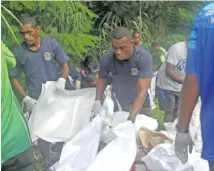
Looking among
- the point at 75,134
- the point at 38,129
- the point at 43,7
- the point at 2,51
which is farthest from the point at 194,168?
the point at 43,7

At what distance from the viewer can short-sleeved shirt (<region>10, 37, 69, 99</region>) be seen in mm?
5363

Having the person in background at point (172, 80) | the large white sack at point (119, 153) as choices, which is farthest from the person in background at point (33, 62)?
the person in background at point (172, 80)

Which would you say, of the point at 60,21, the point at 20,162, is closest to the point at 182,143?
the point at 20,162

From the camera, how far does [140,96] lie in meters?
4.69

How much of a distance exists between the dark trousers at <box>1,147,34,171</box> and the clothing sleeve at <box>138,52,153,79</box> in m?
2.10

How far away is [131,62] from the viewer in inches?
196

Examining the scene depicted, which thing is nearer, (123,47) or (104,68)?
(123,47)

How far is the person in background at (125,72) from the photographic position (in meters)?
4.81

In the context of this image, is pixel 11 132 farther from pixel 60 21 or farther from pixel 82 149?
pixel 60 21

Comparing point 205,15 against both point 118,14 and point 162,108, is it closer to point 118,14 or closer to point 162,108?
point 162,108

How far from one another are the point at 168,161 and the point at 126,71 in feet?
→ 3.79

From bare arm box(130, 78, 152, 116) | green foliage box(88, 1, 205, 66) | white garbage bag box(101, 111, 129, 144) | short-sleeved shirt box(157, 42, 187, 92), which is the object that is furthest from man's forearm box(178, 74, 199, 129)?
green foliage box(88, 1, 205, 66)

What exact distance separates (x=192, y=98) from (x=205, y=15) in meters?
0.39

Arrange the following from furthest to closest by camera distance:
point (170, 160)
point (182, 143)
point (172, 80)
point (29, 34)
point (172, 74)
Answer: point (172, 80), point (172, 74), point (29, 34), point (170, 160), point (182, 143)
